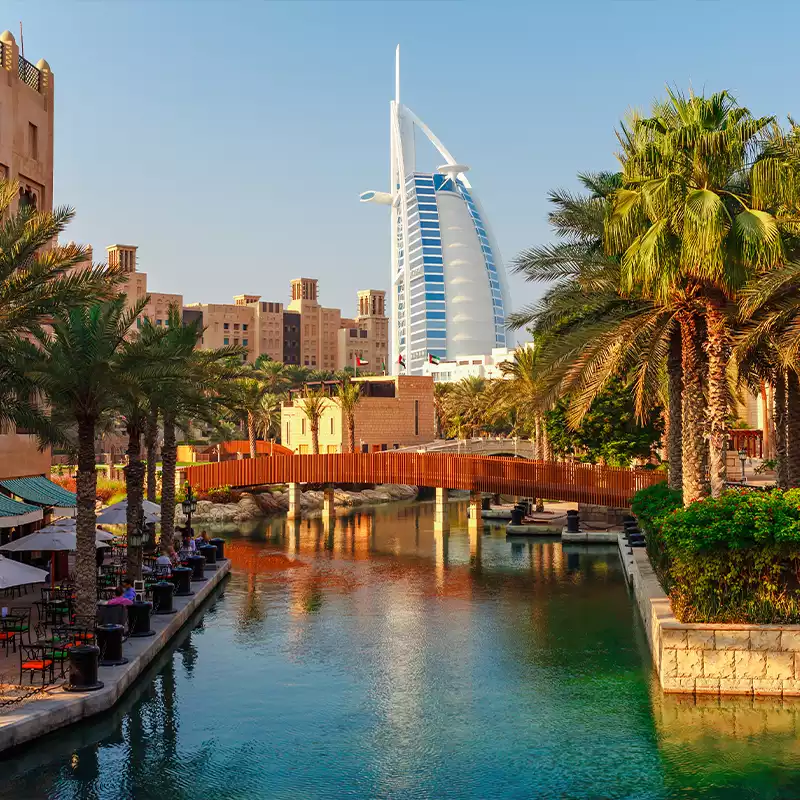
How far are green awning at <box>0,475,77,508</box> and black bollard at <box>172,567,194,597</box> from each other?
500cm

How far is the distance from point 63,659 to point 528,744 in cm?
898

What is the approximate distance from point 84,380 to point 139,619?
593 centimetres

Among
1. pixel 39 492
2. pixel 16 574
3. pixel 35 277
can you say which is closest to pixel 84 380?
pixel 35 277

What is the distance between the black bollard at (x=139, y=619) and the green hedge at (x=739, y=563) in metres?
12.1

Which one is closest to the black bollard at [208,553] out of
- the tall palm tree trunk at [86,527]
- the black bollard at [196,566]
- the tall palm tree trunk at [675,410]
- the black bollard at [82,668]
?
the black bollard at [196,566]

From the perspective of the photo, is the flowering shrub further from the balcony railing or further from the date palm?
the date palm

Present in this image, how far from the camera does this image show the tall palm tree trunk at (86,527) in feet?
69.9

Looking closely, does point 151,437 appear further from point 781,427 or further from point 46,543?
point 781,427

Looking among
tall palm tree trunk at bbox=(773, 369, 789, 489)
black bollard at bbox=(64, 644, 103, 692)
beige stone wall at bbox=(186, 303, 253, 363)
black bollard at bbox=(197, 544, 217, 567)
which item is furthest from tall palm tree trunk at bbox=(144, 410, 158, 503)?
beige stone wall at bbox=(186, 303, 253, 363)

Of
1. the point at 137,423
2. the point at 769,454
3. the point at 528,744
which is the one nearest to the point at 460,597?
the point at 137,423

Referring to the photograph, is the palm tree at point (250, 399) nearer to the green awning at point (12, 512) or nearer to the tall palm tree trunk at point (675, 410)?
the green awning at point (12, 512)

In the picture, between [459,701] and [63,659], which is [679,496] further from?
[63,659]

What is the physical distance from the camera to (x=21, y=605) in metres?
26.8

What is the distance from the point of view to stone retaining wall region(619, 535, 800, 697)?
18.2 meters
